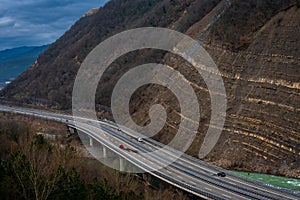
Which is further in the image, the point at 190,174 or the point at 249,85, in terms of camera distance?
the point at 249,85

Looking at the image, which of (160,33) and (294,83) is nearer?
(294,83)

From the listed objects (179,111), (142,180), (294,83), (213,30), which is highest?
(213,30)

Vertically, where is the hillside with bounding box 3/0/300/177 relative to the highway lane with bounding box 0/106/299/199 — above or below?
above

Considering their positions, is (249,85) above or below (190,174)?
above

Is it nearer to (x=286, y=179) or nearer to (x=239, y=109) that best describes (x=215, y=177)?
(x=286, y=179)

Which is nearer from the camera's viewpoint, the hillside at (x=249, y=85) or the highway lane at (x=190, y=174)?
the highway lane at (x=190, y=174)

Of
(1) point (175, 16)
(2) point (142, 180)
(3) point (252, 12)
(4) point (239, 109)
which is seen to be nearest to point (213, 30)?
(3) point (252, 12)

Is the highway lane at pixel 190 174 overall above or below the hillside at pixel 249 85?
below

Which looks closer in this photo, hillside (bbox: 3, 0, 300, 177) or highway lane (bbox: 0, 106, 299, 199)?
highway lane (bbox: 0, 106, 299, 199)
